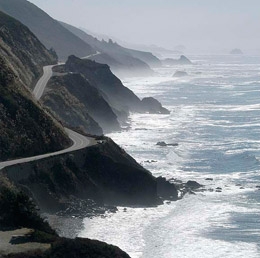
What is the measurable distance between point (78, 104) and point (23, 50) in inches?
937

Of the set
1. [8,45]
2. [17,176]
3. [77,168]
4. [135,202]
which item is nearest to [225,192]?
[135,202]

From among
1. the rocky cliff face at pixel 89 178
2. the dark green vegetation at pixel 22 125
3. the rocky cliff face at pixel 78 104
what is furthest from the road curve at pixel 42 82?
the rocky cliff face at pixel 89 178

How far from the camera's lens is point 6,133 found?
236ft

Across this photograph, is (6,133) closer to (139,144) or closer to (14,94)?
(14,94)

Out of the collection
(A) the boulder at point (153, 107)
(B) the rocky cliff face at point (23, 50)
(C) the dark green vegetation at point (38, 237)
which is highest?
(B) the rocky cliff face at point (23, 50)

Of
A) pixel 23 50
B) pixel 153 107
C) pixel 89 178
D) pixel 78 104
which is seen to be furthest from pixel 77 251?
pixel 153 107

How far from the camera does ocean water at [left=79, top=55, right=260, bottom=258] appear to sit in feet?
191

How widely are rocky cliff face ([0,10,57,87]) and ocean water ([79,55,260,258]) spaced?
60.9 feet

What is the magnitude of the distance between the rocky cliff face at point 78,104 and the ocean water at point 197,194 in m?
4.32

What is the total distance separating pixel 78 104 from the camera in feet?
376

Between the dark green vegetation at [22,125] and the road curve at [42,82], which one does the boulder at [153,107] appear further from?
the dark green vegetation at [22,125]

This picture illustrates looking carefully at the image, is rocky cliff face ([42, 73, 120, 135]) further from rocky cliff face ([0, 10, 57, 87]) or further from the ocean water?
rocky cliff face ([0, 10, 57, 87])

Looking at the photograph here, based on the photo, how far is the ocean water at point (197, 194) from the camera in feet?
191

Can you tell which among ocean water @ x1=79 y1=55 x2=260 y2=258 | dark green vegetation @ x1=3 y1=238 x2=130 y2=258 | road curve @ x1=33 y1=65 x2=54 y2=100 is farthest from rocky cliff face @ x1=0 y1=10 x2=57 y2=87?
dark green vegetation @ x1=3 y1=238 x2=130 y2=258
